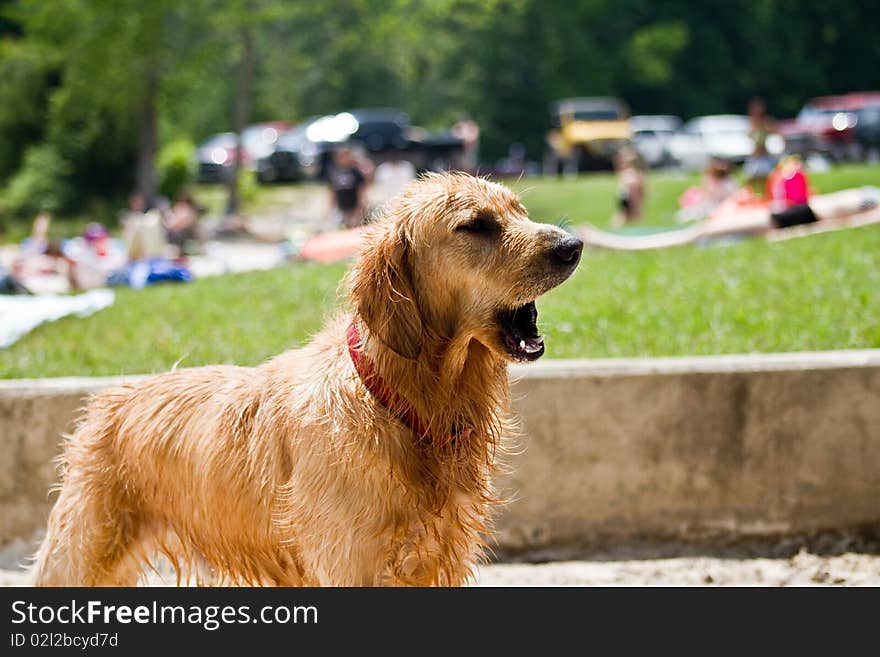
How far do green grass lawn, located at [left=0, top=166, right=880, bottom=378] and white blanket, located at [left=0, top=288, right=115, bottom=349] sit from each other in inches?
5.1

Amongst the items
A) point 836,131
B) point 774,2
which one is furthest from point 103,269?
point 774,2

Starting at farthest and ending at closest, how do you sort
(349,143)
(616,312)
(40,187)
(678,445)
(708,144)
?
Result: (708,144)
(349,143)
(40,187)
(616,312)
(678,445)

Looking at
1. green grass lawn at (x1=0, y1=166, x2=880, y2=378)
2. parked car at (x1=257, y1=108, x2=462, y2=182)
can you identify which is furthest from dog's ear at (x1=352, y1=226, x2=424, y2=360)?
parked car at (x1=257, y1=108, x2=462, y2=182)

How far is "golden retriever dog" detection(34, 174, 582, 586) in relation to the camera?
12.0ft

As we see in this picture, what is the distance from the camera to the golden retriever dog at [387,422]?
365cm

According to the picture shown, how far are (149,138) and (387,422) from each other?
2990cm

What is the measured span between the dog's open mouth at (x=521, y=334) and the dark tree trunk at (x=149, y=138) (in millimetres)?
28851

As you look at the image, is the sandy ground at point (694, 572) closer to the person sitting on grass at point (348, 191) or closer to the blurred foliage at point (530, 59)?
the person sitting on grass at point (348, 191)

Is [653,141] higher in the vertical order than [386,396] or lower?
lower

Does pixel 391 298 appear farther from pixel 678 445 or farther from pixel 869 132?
pixel 869 132

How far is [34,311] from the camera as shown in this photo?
9516 mm

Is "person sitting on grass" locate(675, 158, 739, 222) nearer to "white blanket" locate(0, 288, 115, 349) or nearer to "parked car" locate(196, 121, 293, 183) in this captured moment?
"white blanket" locate(0, 288, 115, 349)

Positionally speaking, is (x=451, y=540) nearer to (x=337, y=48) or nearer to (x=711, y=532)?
(x=711, y=532)

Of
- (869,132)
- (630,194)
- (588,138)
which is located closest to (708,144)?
(588,138)
